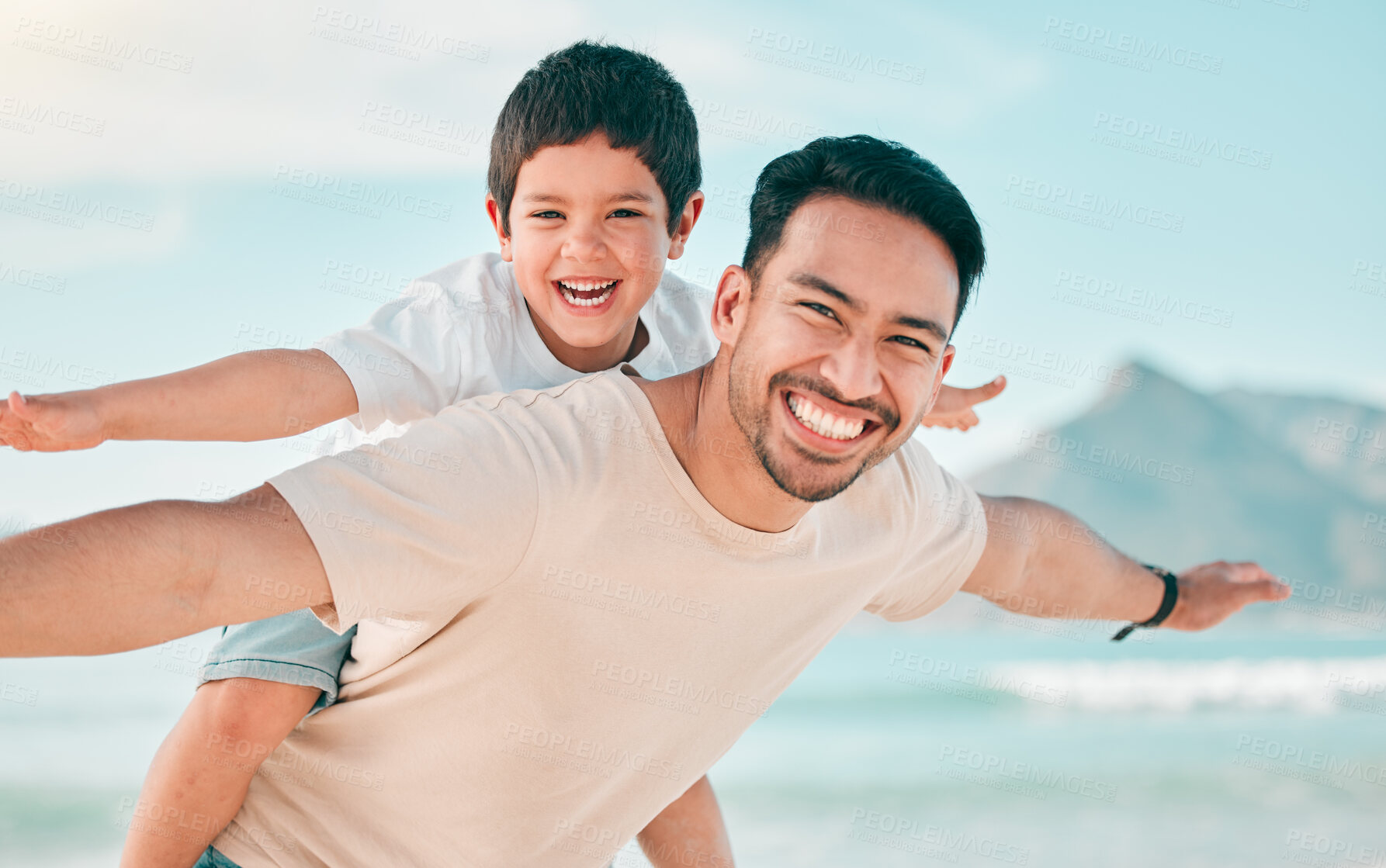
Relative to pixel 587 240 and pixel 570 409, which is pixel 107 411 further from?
pixel 587 240

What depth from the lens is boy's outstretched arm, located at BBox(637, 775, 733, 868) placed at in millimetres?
2758

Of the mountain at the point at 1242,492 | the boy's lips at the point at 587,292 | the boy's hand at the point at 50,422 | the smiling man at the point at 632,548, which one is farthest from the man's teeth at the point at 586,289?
the mountain at the point at 1242,492

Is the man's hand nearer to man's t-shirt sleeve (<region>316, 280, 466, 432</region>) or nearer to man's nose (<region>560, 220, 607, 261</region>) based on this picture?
man's nose (<region>560, 220, 607, 261</region>)

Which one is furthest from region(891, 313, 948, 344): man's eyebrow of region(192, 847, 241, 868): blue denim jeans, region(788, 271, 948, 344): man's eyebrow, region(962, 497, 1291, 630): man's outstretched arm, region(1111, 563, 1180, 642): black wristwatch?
region(192, 847, 241, 868): blue denim jeans

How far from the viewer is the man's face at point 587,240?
2.52 meters

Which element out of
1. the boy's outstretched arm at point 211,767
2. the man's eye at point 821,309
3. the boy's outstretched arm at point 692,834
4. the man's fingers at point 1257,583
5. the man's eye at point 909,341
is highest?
the man's eye at point 821,309

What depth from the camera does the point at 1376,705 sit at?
1853 cm

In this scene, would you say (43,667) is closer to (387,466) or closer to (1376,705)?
(387,466)

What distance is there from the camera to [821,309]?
202 centimetres

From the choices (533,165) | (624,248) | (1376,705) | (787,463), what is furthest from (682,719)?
(1376,705)

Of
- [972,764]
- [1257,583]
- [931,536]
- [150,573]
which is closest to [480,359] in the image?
[931,536]

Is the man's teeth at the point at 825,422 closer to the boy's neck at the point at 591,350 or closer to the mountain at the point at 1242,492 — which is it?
the boy's neck at the point at 591,350

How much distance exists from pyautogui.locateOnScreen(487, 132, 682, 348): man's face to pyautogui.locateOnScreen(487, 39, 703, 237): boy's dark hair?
1.5 inches

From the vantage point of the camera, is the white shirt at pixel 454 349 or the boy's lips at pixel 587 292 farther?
the boy's lips at pixel 587 292
